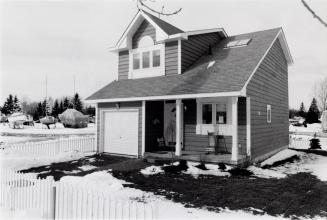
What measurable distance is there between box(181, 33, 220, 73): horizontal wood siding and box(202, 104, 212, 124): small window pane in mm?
2708

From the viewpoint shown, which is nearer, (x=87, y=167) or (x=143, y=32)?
(x=87, y=167)

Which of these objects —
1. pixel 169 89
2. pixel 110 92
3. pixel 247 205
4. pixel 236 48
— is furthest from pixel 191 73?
pixel 247 205

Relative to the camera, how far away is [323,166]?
42.7 ft

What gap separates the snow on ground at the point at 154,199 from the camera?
6.16m

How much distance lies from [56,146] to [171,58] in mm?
8096

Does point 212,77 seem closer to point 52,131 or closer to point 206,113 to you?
point 206,113

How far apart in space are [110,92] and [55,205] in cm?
1012

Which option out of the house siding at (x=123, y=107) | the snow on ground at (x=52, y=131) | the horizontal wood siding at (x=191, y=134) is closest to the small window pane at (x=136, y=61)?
the house siding at (x=123, y=107)

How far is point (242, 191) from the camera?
8.24 meters

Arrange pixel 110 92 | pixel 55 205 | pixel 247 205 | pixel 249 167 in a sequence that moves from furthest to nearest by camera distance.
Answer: pixel 110 92
pixel 249 167
pixel 247 205
pixel 55 205

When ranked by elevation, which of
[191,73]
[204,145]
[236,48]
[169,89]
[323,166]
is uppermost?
[236,48]

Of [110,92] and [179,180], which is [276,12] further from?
[110,92]

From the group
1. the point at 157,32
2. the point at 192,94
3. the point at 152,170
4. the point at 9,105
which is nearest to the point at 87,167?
the point at 152,170

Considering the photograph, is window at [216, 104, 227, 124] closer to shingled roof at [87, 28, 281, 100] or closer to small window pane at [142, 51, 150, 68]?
shingled roof at [87, 28, 281, 100]
